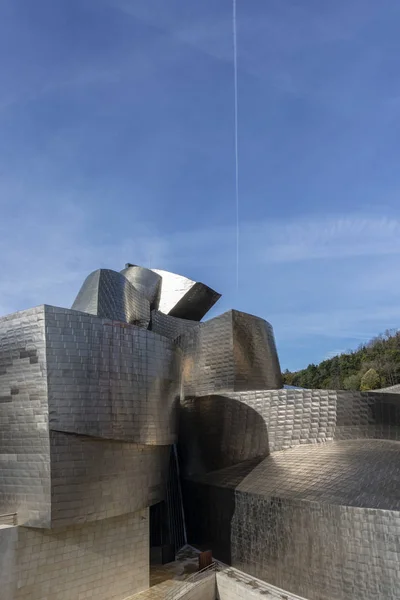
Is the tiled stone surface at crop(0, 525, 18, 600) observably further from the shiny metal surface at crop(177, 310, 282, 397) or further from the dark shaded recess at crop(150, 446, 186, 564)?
the shiny metal surface at crop(177, 310, 282, 397)

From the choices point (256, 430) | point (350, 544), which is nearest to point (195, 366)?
point (256, 430)

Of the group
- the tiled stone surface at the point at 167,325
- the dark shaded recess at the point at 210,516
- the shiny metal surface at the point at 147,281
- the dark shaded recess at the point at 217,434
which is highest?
the shiny metal surface at the point at 147,281

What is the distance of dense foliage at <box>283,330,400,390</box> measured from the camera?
160ft

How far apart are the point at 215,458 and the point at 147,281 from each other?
47.4ft

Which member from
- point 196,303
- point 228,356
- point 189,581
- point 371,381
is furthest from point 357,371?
point 189,581

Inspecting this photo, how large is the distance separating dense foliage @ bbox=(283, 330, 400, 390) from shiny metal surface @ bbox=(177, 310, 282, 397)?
1267 inches

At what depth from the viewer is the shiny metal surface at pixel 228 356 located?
17.8 meters

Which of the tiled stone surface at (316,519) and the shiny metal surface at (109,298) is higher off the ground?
the shiny metal surface at (109,298)

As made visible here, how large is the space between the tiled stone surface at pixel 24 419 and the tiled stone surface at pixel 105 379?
0.30 metres

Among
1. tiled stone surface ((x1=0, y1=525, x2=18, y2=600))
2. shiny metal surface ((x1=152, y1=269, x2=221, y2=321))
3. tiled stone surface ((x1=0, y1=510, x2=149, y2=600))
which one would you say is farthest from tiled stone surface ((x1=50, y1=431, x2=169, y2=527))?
shiny metal surface ((x1=152, y1=269, x2=221, y2=321))

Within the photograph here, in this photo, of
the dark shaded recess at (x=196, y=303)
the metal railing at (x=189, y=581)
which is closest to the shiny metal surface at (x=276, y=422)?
the metal railing at (x=189, y=581)

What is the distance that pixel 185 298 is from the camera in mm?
27141

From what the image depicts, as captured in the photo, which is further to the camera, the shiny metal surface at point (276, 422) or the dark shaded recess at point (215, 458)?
the dark shaded recess at point (215, 458)

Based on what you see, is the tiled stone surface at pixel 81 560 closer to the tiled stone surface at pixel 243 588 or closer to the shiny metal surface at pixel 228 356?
the tiled stone surface at pixel 243 588
